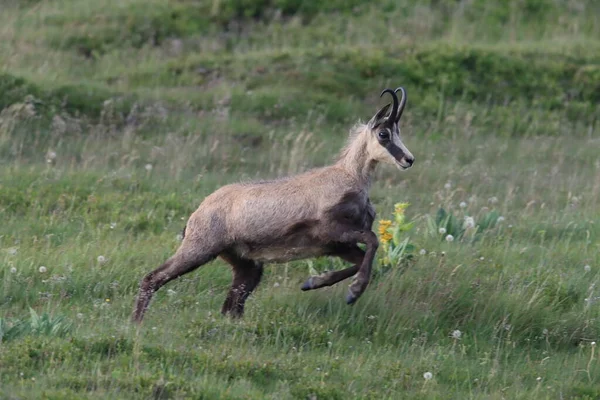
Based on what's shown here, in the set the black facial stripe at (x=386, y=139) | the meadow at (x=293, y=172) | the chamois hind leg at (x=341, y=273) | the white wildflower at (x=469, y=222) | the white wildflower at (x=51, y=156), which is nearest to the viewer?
the meadow at (x=293, y=172)

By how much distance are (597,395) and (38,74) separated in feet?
32.4

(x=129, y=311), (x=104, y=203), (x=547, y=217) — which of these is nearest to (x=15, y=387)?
(x=129, y=311)

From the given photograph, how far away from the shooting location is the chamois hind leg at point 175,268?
8.63 m

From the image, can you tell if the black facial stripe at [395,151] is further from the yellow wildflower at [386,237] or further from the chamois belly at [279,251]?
the yellow wildflower at [386,237]

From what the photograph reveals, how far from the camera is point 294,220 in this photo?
8.59 m

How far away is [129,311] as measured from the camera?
8.75 meters

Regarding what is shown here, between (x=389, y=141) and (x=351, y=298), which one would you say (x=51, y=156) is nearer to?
(x=389, y=141)

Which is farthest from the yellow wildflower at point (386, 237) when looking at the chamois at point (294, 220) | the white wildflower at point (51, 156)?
the white wildflower at point (51, 156)

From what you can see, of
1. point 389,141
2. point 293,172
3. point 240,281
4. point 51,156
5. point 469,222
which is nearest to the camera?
point 389,141

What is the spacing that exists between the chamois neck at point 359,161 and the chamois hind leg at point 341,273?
58 cm

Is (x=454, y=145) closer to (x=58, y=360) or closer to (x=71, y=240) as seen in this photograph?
(x=71, y=240)

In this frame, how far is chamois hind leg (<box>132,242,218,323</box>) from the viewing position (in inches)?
340

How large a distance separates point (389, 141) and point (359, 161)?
1.05 feet

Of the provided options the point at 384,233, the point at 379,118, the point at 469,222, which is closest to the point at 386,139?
the point at 379,118
